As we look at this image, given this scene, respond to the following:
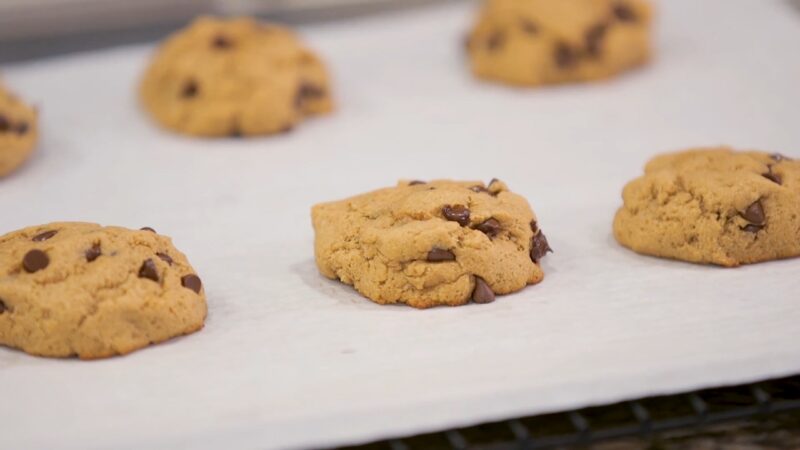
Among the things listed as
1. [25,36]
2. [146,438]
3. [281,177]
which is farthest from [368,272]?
[25,36]

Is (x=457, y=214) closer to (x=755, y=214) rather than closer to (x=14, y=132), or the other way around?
(x=755, y=214)

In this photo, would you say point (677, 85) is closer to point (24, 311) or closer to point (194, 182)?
point (194, 182)

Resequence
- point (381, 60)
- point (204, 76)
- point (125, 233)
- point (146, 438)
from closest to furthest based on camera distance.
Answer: point (146, 438) < point (125, 233) < point (204, 76) < point (381, 60)

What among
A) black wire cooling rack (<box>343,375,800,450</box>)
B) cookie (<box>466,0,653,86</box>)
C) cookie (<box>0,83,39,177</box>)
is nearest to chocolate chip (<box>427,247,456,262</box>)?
black wire cooling rack (<box>343,375,800,450</box>)

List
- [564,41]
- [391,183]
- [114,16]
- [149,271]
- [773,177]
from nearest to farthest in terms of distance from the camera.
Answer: [149,271] → [773,177] → [391,183] → [564,41] → [114,16]

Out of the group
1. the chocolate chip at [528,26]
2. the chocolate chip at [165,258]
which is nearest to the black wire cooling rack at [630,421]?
the chocolate chip at [165,258]

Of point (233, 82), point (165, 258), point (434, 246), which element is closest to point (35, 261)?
point (165, 258)

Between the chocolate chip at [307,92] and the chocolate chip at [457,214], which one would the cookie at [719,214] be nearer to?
the chocolate chip at [457,214]
